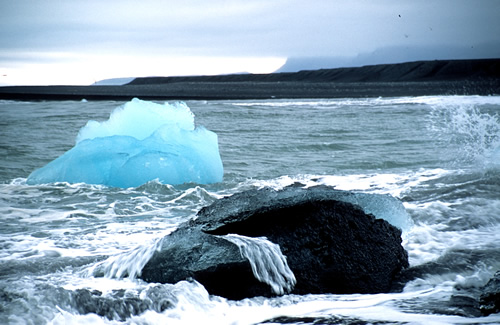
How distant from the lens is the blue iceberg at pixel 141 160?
7.63 metres

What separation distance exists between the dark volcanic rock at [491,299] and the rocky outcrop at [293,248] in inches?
26.3

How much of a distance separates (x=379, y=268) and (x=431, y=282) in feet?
1.35

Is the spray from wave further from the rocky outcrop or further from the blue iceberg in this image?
the rocky outcrop

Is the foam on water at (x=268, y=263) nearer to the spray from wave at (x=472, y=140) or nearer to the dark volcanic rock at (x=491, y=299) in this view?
the dark volcanic rock at (x=491, y=299)

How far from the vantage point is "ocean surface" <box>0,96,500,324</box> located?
3.19 metres

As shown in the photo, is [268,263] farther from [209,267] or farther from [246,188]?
[246,188]

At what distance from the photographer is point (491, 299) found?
10.5 feet

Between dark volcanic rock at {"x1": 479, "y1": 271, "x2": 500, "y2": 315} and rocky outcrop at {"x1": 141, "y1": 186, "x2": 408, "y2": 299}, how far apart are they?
67 cm

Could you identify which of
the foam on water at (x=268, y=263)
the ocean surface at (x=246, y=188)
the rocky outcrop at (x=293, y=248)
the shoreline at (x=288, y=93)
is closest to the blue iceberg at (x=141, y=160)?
the ocean surface at (x=246, y=188)

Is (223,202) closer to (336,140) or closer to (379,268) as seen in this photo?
(379,268)

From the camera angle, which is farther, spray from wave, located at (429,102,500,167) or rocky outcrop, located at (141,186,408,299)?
spray from wave, located at (429,102,500,167)

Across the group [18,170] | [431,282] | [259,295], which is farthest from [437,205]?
[18,170]

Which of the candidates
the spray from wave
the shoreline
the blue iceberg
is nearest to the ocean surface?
the spray from wave

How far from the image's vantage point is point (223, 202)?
4406 mm
